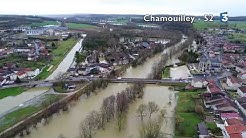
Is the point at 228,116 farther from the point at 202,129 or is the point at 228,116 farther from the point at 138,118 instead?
the point at 138,118

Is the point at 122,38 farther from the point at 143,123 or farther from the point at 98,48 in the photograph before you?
the point at 143,123

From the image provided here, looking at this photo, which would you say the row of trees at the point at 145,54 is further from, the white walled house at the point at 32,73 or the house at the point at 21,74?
the house at the point at 21,74

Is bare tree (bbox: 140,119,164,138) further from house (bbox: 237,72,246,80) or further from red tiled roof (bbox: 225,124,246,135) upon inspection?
house (bbox: 237,72,246,80)

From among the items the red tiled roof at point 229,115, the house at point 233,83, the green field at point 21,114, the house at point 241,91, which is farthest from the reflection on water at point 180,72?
the green field at point 21,114

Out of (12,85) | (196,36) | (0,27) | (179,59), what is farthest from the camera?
(0,27)

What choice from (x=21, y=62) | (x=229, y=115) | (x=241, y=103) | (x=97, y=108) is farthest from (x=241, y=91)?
(x=21, y=62)

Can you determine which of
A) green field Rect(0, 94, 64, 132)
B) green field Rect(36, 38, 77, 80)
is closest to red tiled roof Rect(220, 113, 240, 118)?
green field Rect(0, 94, 64, 132)

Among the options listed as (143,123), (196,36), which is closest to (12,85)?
(143,123)
